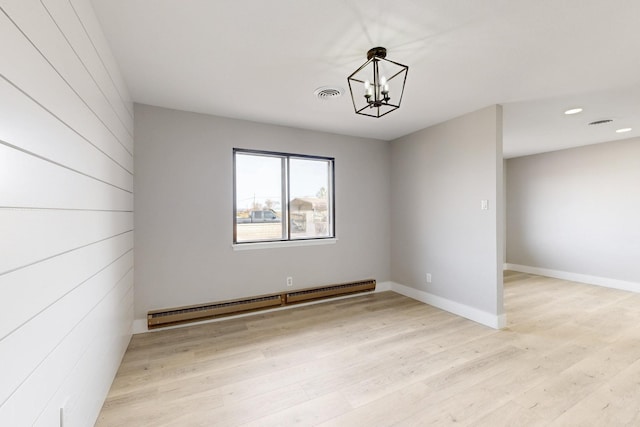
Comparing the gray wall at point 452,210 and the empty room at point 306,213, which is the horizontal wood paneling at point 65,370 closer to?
the empty room at point 306,213

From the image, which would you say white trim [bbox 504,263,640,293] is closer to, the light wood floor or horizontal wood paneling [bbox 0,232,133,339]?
the light wood floor

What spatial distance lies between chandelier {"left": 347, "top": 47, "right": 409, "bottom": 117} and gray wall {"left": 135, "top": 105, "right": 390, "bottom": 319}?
4.56ft

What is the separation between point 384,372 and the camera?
2158 millimetres

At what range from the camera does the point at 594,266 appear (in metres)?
4.68

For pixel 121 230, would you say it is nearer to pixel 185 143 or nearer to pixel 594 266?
pixel 185 143

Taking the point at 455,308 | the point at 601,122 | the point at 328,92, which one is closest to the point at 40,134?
the point at 328,92

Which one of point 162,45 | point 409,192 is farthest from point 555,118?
point 162,45

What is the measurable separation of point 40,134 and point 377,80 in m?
1.81

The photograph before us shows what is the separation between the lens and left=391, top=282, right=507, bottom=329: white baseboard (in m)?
2.96

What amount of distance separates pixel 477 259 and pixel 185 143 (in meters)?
3.61

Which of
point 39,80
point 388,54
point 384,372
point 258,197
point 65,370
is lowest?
point 384,372

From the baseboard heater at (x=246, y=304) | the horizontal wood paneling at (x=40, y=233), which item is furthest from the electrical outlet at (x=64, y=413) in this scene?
the baseboard heater at (x=246, y=304)

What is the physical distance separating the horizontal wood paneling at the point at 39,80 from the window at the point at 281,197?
1.95 metres

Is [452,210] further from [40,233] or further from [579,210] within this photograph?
[40,233]
